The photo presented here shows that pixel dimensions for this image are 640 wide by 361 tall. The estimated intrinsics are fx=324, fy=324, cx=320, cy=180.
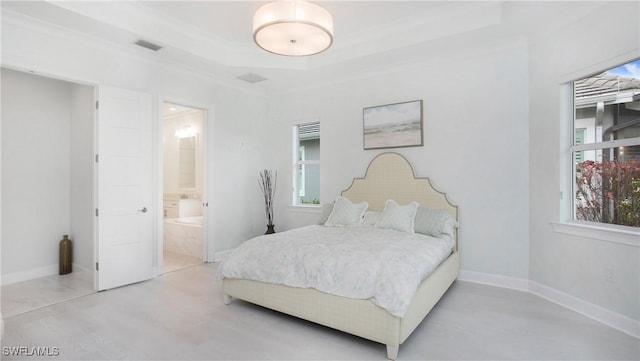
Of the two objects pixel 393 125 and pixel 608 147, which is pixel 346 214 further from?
pixel 608 147

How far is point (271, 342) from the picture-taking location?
248cm

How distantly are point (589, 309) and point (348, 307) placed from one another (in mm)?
2279

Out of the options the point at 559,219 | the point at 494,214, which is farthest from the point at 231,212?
the point at 559,219

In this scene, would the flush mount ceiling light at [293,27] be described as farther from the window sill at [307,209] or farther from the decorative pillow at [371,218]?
the window sill at [307,209]

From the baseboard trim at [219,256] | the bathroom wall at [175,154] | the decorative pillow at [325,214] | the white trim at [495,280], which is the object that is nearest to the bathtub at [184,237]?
the baseboard trim at [219,256]

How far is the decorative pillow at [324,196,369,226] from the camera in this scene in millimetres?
4160

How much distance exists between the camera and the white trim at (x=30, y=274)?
397 cm

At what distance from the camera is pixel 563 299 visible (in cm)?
318

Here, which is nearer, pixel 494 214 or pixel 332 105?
pixel 494 214

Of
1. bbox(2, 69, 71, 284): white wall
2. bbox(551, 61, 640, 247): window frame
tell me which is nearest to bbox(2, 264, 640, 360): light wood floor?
bbox(551, 61, 640, 247): window frame

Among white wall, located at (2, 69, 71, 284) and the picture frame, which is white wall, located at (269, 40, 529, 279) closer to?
the picture frame

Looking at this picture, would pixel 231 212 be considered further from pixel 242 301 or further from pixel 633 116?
pixel 633 116

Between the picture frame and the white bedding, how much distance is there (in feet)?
4.78

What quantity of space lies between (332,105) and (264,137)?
150 cm
